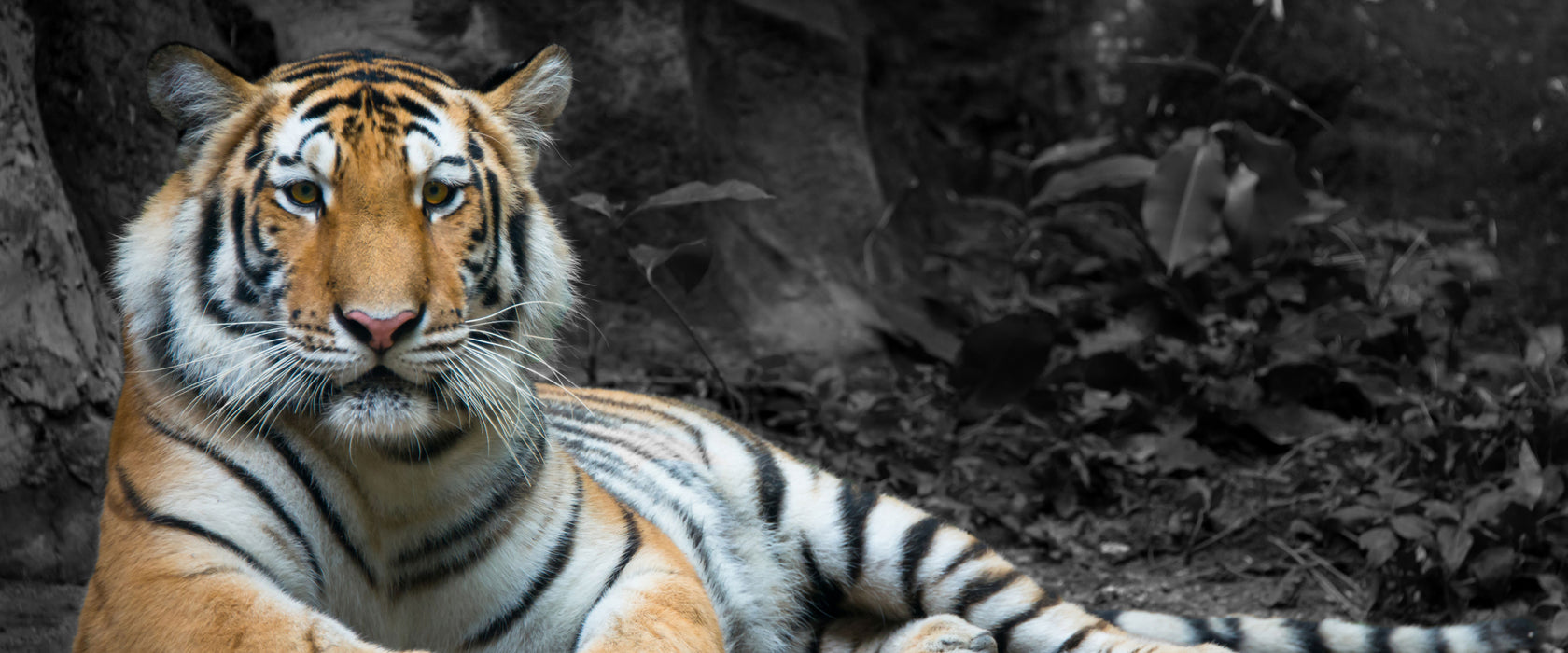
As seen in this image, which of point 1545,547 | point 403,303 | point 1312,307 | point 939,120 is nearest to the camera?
point 403,303

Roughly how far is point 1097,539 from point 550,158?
2345 mm

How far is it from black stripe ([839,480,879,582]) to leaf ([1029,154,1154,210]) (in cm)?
236

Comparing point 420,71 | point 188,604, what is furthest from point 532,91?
point 188,604

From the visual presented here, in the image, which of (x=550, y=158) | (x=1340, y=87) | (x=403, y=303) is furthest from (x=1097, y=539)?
(x=1340, y=87)

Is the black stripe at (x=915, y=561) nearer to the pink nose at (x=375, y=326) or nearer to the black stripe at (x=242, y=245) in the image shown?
the pink nose at (x=375, y=326)

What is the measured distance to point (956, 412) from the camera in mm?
4379

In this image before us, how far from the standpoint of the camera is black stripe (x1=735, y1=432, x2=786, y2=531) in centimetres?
288

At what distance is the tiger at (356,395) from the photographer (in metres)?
1.81

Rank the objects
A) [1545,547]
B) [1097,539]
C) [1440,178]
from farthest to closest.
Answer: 1. [1440,178]
2. [1097,539]
3. [1545,547]

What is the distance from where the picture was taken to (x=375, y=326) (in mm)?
1789

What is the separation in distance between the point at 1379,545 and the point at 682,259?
7.01 ft

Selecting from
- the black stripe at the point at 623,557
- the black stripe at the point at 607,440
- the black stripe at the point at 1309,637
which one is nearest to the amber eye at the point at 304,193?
the black stripe at the point at 623,557

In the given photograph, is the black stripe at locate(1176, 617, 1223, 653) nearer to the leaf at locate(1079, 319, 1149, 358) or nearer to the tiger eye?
the leaf at locate(1079, 319, 1149, 358)

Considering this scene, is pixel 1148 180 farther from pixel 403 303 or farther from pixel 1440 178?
pixel 403 303
